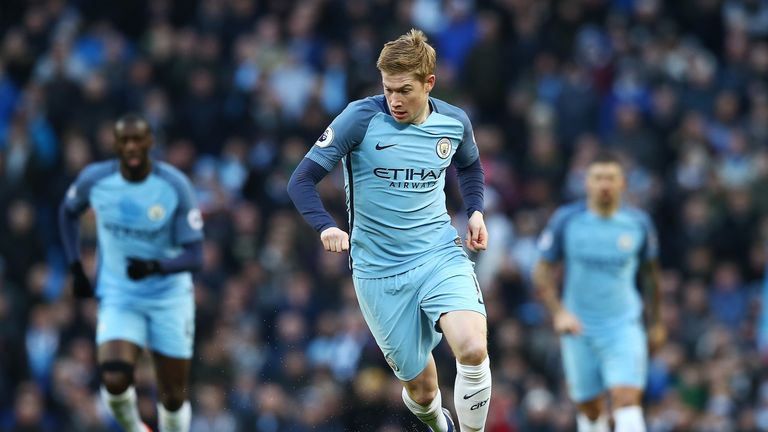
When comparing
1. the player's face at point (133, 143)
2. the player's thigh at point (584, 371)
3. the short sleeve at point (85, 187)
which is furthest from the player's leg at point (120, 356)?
the player's thigh at point (584, 371)

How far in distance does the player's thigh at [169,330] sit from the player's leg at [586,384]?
3529 mm

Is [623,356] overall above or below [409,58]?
below

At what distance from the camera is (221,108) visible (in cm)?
2027

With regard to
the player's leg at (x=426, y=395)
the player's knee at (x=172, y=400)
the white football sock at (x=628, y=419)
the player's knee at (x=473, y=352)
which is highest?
the player's knee at (x=473, y=352)

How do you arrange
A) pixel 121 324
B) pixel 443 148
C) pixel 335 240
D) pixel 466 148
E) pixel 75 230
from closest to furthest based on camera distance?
pixel 335 240 < pixel 443 148 < pixel 466 148 < pixel 121 324 < pixel 75 230

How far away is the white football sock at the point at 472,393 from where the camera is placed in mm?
9727

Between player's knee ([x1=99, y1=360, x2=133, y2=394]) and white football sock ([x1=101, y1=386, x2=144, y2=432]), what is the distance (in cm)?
6

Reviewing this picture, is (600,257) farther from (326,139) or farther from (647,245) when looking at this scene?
(326,139)

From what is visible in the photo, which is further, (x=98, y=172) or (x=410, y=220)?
(x=98, y=172)

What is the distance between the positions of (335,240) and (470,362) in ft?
4.32

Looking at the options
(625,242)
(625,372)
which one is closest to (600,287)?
(625,242)

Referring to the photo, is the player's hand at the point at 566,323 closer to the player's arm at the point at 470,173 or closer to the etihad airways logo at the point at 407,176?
the player's arm at the point at 470,173

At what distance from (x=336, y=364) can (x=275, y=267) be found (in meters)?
1.89

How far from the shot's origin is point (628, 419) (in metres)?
12.8
